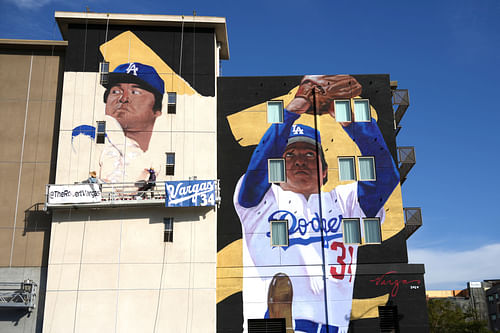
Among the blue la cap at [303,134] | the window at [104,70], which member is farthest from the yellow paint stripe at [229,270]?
the window at [104,70]

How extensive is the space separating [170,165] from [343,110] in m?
12.5

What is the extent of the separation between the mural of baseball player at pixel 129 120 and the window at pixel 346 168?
1226 cm

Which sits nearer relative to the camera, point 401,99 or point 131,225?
point 131,225

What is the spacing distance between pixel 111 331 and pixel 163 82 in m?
16.4

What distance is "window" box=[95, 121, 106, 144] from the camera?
33.3 m

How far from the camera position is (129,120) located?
3366 centimetres

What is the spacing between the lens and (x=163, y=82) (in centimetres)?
3444

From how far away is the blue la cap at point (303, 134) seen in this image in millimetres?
33969

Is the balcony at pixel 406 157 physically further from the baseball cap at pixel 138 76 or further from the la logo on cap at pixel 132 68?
the la logo on cap at pixel 132 68

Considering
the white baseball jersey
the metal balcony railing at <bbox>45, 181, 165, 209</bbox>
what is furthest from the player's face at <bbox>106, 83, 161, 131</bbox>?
the white baseball jersey

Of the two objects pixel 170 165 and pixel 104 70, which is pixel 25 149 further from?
pixel 170 165

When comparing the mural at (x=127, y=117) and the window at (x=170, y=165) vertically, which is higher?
the mural at (x=127, y=117)

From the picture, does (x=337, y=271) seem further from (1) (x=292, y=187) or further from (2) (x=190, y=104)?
(2) (x=190, y=104)
